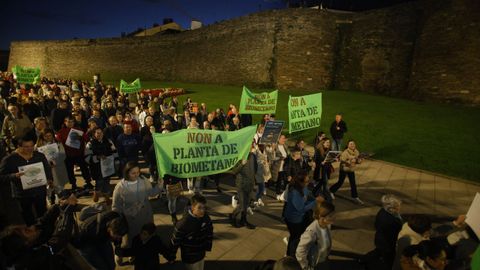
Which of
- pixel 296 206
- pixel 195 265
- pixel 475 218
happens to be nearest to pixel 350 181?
pixel 296 206

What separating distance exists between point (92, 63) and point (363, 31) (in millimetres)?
42363

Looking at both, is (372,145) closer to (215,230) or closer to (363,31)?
(215,230)

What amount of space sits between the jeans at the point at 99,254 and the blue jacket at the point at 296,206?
9.19 feet

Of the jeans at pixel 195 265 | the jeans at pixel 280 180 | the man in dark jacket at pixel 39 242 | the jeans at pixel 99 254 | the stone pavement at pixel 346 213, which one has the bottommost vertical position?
the stone pavement at pixel 346 213

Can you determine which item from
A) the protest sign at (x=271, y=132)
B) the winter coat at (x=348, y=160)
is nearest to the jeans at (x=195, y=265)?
the protest sign at (x=271, y=132)

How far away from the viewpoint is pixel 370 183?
9.16 meters

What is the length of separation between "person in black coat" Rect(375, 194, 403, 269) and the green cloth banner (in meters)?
2.63

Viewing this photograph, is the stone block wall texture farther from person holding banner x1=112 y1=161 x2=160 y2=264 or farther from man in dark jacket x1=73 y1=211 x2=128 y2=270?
man in dark jacket x1=73 y1=211 x2=128 y2=270

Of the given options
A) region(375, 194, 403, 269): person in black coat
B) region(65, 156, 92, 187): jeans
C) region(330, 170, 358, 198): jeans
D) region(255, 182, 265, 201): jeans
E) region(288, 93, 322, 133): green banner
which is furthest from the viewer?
region(288, 93, 322, 133): green banner

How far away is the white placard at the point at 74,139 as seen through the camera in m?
7.18

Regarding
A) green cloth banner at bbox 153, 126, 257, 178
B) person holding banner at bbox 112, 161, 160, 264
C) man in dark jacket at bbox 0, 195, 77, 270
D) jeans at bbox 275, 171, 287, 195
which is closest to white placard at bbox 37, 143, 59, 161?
person holding banner at bbox 112, 161, 160, 264

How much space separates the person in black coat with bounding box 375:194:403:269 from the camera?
14.7 feet

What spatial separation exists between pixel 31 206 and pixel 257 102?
7287 mm

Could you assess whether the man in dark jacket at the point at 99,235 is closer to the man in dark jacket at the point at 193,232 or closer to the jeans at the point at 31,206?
the man in dark jacket at the point at 193,232
